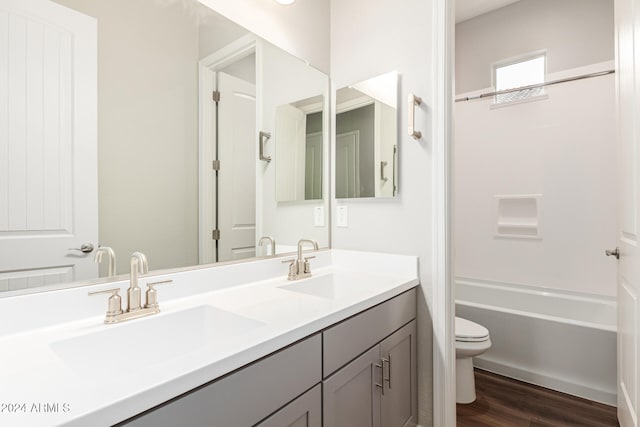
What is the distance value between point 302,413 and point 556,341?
1.88m

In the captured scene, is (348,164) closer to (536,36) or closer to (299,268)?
(299,268)

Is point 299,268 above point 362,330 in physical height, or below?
above

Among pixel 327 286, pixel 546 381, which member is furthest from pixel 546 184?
pixel 327 286

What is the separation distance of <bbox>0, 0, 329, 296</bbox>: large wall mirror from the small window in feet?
6.85

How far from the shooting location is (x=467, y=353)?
1828mm

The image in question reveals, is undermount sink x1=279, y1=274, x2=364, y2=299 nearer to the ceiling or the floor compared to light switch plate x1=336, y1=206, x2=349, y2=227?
nearer to the floor

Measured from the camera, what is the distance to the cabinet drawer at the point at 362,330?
100 centimetres

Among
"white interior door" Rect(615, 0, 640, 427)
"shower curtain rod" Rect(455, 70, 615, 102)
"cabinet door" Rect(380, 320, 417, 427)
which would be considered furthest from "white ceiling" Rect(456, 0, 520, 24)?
"cabinet door" Rect(380, 320, 417, 427)

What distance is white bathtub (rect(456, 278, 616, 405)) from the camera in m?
1.88

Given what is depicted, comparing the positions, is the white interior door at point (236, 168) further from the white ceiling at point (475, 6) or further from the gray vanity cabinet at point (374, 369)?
the white ceiling at point (475, 6)

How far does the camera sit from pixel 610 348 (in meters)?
1.85

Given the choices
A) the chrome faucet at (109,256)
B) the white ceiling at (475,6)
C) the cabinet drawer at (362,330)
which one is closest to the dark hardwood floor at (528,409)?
the cabinet drawer at (362,330)

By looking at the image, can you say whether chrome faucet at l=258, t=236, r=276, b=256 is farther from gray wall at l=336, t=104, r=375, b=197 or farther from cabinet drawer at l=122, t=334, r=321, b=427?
cabinet drawer at l=122, t=334, r=321, b=427

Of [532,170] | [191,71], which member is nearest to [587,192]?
[532,170]
